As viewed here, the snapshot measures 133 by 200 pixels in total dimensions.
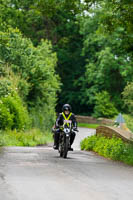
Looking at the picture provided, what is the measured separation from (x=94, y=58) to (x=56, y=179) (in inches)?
2175

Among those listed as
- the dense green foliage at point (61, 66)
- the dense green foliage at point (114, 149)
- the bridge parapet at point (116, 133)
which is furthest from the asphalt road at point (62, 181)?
the dense green foliage at point (61, 66)

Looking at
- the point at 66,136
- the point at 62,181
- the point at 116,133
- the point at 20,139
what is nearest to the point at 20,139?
the point at 20,139

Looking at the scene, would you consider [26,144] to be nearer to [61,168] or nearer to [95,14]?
[61,168]

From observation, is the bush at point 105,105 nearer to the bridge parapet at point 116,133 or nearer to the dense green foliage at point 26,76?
the dense green foliage at point 26,76

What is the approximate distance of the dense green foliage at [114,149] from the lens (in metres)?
16.3

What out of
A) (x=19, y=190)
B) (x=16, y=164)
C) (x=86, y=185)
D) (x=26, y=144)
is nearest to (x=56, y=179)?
(x=86, y=185)

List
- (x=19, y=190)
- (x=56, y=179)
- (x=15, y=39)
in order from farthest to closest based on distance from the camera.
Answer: (x=15, y=39) < (x=56, y=179) < (x=19, y=190)

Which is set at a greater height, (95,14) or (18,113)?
(95,14)

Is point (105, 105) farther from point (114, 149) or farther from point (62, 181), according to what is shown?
point (62, 181)

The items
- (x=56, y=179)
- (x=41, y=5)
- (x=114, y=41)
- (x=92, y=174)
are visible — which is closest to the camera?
(x=56, y=179)

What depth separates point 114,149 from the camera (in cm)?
1736

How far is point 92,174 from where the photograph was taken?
1178cm

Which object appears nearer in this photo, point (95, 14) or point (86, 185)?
point (86, 185)

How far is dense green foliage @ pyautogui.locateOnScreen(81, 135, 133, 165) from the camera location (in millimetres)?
16297
